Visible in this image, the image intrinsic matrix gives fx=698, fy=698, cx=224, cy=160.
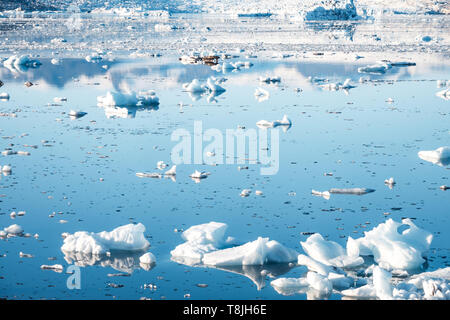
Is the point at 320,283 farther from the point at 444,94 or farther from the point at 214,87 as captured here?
the point at 444,94

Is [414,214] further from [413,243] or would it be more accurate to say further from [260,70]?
[260,70]

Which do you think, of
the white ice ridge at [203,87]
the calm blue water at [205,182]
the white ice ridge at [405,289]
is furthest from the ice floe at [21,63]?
the white ice ridge at [405,289]

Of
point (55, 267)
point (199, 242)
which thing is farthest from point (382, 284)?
point (55, 267)

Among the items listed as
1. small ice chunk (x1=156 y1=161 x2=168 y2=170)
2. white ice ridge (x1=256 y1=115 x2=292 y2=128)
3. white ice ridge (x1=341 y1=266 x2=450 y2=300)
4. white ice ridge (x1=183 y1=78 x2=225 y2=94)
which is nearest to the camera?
white ice ridge (x1=341 y1=266 x2=450 y2=300)

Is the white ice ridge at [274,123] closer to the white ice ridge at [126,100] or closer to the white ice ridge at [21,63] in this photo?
the white ice ridge at [126,100]

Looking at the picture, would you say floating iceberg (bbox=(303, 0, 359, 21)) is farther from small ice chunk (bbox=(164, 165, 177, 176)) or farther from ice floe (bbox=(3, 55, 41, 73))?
small ice chunk (bbox=(164, 165, 177, 176))

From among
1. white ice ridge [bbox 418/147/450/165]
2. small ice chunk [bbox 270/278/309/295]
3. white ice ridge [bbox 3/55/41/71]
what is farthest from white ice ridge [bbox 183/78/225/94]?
small ice chunk [bbox 270/278/309/295]
